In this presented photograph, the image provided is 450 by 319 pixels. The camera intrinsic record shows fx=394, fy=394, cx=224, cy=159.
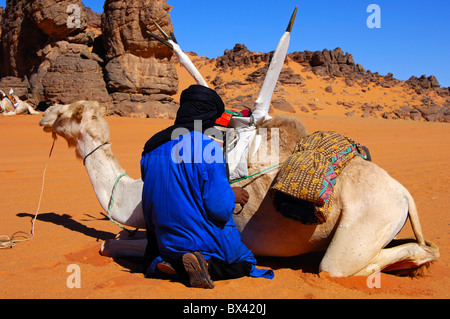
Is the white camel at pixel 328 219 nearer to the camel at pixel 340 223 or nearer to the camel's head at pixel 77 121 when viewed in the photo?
the camel at pixel 340 223

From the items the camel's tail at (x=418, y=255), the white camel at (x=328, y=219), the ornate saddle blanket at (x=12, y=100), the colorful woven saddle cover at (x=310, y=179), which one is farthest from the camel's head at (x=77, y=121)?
the ornate saddle blanket at (x=12, y=100)

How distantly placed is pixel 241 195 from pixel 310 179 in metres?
0.55

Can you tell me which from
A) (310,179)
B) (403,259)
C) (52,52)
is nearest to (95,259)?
(310,179)

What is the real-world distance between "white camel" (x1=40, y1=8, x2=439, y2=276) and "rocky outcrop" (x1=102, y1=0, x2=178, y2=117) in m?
17.8

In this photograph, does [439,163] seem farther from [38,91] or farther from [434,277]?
[38,91]

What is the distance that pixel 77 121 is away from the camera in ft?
13.3

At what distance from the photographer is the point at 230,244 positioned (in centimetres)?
298

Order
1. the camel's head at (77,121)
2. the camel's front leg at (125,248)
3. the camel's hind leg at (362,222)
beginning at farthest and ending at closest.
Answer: the camel's head at (77,121) < the camel's front leg at (125,248) < the camel's hind leg at (362,222)

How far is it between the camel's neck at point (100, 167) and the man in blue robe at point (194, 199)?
0.94 meters

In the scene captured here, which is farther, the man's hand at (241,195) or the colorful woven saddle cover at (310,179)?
the man's hand at (241,195)

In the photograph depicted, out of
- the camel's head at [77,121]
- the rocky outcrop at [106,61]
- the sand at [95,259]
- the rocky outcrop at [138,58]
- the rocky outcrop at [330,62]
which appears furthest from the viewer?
the rocky outcrop at [330,62]

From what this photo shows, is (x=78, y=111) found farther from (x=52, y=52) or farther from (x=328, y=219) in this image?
(x=52, y=52)

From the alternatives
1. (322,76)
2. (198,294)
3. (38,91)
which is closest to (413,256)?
(198,294)

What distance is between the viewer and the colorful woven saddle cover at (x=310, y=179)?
2.85 metres
